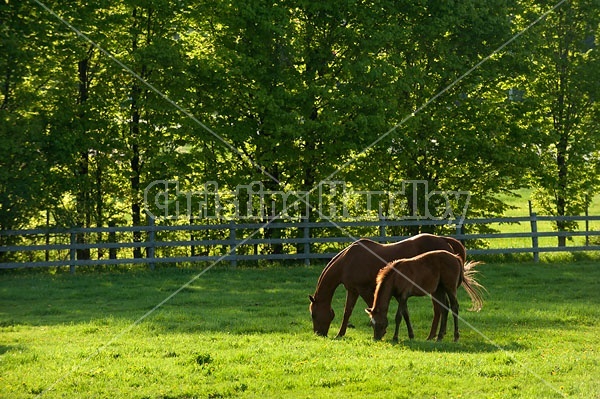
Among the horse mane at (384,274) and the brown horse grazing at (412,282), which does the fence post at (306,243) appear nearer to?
the brown horse grazing at (412,282)

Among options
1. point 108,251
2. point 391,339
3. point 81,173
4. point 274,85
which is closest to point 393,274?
point 391,339

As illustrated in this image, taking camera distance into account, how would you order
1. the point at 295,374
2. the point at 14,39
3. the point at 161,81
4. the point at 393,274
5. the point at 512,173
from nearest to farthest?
the point at 295,374 → the point at 393,274 → the point at 14,39 → the point at 161,81 → the point at 512,173

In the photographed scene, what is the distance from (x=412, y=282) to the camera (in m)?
11.5

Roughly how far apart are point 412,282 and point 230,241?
10373 millimetres

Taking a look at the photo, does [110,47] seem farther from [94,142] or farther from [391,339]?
[391,339]

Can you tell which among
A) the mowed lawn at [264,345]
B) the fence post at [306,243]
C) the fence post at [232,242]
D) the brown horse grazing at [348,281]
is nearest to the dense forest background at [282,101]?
the fence post at [232,242]

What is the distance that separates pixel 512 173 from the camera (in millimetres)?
24359

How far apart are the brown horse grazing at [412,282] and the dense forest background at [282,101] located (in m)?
10.3

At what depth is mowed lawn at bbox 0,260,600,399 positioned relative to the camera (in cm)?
862

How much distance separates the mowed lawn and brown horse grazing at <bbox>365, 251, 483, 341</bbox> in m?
0.31

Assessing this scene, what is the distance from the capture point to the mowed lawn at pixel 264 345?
8.62 metres

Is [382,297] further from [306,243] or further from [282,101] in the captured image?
[282,101]

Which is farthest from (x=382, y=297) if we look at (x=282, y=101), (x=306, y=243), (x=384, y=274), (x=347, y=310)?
(x=282, y=101)

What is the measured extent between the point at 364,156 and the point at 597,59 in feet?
27.9
